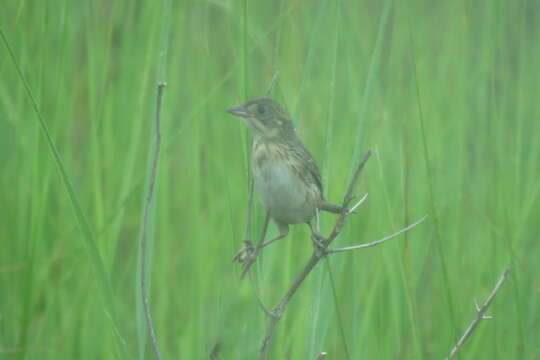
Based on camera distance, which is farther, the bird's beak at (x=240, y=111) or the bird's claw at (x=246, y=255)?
the bird's beak at (x=240, y=111)

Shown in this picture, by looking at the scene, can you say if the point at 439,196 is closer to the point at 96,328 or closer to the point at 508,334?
the point at 508,334

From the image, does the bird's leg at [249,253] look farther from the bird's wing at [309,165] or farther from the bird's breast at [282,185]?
the bird's wing at [309,165]

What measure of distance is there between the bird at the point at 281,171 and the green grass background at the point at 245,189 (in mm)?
84

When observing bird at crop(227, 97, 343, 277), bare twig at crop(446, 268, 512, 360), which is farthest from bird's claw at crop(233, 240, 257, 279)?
bare twig at crop(446, 268, 512, 360)

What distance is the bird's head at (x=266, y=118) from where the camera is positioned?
7.36 ft

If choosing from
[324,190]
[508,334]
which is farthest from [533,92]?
[324,190]

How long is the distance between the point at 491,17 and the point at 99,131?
185cm

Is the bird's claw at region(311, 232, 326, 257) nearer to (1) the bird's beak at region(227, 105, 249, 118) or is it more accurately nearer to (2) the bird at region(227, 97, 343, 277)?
(2) the bird at region(227, 97, 343, 277)

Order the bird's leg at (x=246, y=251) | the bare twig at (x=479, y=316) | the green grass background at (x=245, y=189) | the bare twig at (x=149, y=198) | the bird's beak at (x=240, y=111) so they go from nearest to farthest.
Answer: the bare twig at (x=149, y=198) < the bare twig at (x=479, y=316) < the bird's leg at (x=246, y=251) < the bird's beak at (x=240, y=111) < the green grass background at (x=245, y=189)

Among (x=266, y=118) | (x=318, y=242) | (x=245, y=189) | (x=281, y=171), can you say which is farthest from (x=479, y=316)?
(x=245, y=189)

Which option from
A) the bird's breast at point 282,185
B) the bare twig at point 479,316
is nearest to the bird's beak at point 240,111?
the bird's breast at point 282,185

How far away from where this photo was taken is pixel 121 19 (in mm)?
3359

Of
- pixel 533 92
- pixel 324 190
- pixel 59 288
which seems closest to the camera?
pixel 324 190

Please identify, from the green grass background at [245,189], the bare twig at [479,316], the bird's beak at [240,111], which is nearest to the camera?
the bare twig at [479,316]
